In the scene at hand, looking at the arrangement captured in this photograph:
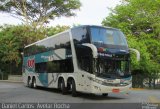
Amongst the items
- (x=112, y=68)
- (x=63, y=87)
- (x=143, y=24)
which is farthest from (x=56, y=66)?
(x=143, y=24)

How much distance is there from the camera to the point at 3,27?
176 ft

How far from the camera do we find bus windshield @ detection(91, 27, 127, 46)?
2061 cm

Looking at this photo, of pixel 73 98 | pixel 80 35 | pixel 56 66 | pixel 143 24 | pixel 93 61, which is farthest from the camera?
pixel 143 24

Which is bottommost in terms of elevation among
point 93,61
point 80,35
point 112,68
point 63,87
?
point 63,87

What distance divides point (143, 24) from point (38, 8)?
49.4 feet

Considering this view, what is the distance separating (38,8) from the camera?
175 ft

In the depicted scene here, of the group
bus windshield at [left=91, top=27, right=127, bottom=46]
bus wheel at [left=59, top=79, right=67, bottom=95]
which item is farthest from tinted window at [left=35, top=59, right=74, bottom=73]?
bus windshield at [left=91, top=27, right=127, bottom=46]

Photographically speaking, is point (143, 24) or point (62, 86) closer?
point (62, 86)

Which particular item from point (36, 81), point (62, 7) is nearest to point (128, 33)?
point (62, 7)

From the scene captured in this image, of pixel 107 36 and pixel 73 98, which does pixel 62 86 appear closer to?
pixel 73 98

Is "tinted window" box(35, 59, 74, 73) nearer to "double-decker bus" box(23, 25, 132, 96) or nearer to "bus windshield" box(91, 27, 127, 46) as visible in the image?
"double-decker bus" box(23, 25, 132, 96)

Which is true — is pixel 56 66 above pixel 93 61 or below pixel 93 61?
below

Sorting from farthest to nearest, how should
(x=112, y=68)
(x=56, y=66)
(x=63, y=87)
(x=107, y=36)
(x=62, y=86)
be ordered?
(x=56, y=66) < (x=62, y=86) < (x=63, y=87) < (x=107, y=36) < (x=112, y=68)

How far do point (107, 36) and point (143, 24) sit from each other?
2838 centimetres
